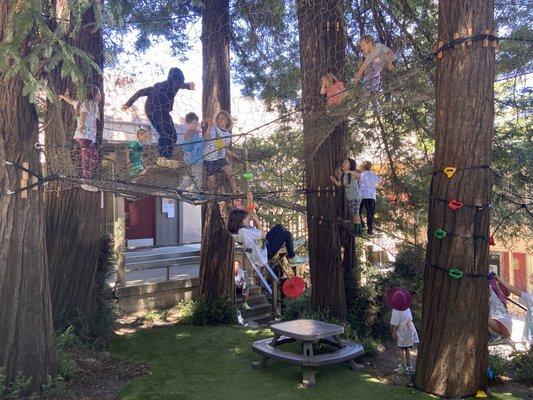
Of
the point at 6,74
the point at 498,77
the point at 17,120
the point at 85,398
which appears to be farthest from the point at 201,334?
the point at 498,77

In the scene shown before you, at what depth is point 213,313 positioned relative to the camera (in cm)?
831

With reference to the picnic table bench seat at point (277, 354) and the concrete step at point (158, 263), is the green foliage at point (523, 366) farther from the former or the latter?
the concrete step at point (158, 263)

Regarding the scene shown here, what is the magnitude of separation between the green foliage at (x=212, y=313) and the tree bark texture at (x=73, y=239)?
206 centimetres

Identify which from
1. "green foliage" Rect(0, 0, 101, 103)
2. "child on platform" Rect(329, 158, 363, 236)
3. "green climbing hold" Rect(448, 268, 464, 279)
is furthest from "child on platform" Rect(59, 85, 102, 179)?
"green climbing hold" Rect(448, 268, 464, 279)

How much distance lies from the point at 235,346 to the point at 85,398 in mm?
2570

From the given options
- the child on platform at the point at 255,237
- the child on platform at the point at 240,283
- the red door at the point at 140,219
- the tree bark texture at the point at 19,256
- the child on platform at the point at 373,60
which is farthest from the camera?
the red door at the point at 140,219

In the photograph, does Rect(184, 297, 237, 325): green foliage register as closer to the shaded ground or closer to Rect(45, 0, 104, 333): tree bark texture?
Rect(45, 0, 104, 333): tree bark texture

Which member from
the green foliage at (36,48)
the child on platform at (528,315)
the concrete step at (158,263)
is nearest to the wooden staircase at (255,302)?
the concrete step at (158,263)

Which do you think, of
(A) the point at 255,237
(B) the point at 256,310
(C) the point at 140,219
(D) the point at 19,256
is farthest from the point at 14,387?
(C) the point at 140,219

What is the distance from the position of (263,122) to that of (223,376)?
2981 mm

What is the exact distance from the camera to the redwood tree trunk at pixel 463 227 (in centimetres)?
455

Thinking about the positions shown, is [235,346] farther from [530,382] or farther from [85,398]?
[530,382]

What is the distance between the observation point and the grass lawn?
4.95m

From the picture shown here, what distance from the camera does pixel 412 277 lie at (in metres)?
8.16
